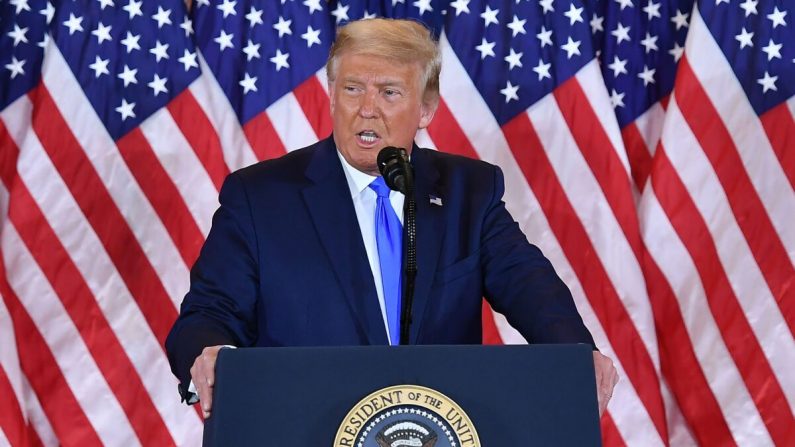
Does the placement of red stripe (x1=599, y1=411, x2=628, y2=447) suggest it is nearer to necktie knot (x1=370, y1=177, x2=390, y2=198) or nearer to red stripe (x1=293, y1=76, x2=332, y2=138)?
red stripe (x1=293, y1=76, x2=332, y2=138)

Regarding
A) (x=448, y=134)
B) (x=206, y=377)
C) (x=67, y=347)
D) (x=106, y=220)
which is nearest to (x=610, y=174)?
(x=448, y=134)

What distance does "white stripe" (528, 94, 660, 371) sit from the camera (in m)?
3.93

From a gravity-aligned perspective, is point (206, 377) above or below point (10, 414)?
below

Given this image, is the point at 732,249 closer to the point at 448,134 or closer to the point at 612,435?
the point at 612,435

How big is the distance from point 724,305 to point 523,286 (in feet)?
5.85

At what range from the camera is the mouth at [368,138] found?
2.52 m

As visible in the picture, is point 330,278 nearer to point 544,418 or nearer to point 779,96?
point 544,418

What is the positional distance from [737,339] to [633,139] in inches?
34.5

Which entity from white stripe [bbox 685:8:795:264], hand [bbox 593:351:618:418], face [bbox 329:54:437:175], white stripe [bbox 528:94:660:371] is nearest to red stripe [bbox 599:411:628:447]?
white stripe [bbox 528:94:660:371]

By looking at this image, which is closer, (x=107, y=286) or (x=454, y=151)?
(x=107, y=286)

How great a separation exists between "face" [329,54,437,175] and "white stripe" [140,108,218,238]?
1.57 meters

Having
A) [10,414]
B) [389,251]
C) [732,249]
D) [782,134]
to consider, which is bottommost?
[732,249]

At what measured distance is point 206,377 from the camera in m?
1.76

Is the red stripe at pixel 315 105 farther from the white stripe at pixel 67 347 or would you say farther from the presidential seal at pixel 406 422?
the presidential seal at pixel 406 422
